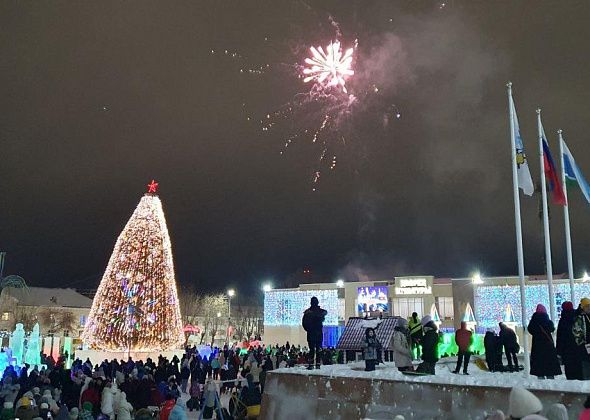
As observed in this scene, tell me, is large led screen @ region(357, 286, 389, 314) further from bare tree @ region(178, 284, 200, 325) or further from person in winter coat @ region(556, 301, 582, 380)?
person in winter coat @ region(556, 301, 582, 380)

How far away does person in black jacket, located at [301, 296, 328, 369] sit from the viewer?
36.4 ft

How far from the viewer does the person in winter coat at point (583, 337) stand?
928 cm

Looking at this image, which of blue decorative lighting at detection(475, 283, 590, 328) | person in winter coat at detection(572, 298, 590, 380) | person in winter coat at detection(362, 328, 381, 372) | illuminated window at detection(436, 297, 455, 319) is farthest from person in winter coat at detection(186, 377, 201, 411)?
illuminated window at detection(436, 297, 455, 319)

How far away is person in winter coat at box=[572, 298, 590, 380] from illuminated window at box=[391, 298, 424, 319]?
4154 cm

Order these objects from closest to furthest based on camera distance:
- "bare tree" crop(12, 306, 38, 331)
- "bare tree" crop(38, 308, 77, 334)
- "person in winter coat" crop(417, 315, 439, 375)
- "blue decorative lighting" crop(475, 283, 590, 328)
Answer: "person in winter coat" crop(417, 315, 439, 375), "blue decorative lighting" crop(475, 283, 590, 328), "bare tree" crop(12, 306, 38, 331), "bare tree" crop(38, 308, 77, 334)

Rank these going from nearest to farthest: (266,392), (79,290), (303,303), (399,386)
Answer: (399,386)
(266,392)
(303,303)
(79,290)

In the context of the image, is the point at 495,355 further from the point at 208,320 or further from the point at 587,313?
the point at 208,320

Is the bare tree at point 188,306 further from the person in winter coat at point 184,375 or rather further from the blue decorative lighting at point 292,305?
the person in winter coat at point 184,375

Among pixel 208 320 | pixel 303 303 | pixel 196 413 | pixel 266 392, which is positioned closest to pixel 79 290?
pixel 208 320

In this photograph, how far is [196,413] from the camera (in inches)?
632

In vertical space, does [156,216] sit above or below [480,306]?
above

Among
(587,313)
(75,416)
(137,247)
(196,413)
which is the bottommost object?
(196,413)

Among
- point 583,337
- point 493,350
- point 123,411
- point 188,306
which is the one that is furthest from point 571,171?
point 188,306

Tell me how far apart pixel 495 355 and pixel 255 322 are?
79.6 meters
